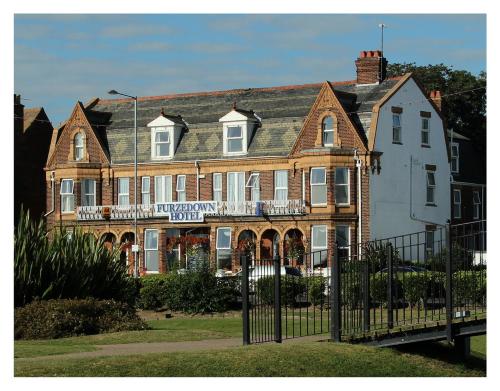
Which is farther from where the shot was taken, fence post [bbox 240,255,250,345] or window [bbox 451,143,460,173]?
window [bbox 451,143,460,173]

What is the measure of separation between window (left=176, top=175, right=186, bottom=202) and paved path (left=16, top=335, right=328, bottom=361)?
124 feet

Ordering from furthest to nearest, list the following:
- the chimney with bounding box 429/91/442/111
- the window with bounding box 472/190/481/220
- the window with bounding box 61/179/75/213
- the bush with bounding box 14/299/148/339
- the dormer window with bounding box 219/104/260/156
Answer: the window with bounding box 472/190/481/220
the window with bounding box 61/179/75/213
the chimney with bounding box 429/91/442/111
the dormer window with bounding box 219/104/260/156
the bush with bounding box 14/299/148/339

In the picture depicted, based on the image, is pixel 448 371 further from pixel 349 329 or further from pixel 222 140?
pixel 222 140

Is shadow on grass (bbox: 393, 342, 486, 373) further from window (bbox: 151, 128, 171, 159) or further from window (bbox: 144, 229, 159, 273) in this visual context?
window (bbox: 151, 128, 171, 159)

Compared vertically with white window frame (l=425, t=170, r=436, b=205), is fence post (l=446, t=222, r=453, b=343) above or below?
below

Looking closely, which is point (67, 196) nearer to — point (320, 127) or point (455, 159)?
point (320, 127)

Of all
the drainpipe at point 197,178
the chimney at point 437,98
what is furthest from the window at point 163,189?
the chimney at point 437,98

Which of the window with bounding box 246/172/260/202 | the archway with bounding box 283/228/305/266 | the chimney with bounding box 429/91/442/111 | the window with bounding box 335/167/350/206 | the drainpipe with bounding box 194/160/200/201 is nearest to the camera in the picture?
the archway with bounding box 283/228/305/266

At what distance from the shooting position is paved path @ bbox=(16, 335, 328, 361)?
20.4 meters

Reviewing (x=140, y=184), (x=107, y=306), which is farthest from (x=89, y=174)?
(x=107, y=306)

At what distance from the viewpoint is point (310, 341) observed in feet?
68.5

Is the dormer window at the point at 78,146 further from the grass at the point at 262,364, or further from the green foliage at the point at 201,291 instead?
the grass at the point at 262,364

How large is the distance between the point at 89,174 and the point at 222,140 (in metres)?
8.02

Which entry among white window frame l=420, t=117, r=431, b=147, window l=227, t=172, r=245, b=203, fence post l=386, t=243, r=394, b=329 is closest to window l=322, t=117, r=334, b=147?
window l=227, t=172, r=245, b=203
